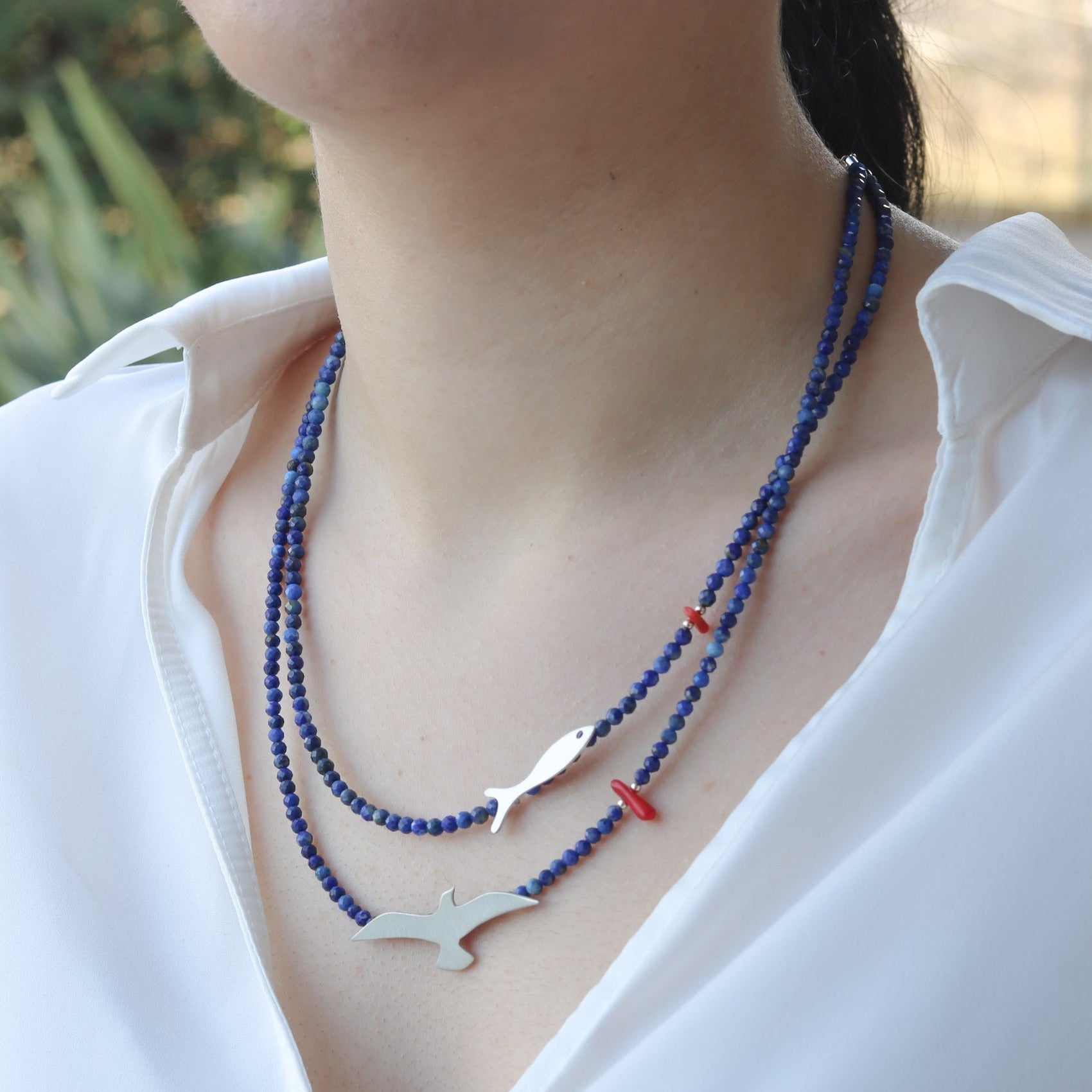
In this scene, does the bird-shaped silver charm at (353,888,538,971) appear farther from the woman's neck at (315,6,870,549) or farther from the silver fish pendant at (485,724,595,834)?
the woman's neck at (315,6,870,549)

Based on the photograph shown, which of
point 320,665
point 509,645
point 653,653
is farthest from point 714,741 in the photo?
point 320,665

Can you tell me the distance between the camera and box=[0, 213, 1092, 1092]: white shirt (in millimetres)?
776

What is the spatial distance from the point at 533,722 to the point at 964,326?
47cm

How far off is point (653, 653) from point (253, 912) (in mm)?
406

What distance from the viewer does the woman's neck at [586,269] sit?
95cm

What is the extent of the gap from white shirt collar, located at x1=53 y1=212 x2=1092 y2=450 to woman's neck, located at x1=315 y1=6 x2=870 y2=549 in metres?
0.17

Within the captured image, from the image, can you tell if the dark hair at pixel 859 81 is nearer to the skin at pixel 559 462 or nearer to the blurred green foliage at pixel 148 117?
the skin at pixel 559 462

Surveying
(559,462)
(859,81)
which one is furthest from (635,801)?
(859,81)

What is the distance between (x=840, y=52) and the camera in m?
1.34

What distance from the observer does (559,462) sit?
3.64 feet

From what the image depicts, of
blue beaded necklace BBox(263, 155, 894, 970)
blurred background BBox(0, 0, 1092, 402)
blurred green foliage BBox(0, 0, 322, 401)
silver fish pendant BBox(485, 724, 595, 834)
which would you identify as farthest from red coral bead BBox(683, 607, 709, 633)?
blurred green foliage BBox(0, 0, 322, 401)

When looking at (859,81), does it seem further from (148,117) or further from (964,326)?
(148,117)

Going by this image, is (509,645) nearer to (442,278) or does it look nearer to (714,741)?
(714,741)

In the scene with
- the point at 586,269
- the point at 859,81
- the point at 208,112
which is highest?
the point at 208,112
